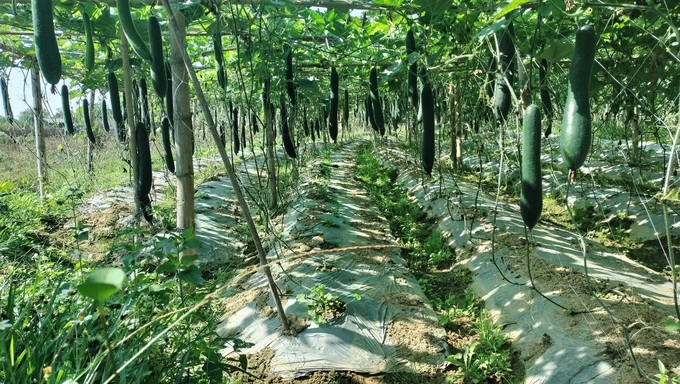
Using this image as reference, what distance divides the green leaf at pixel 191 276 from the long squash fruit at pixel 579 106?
1832 millimetres

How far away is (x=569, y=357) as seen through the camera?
9.78 ft

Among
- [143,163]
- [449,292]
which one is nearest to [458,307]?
[449,292]

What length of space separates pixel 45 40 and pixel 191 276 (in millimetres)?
1257

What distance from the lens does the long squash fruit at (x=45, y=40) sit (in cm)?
176

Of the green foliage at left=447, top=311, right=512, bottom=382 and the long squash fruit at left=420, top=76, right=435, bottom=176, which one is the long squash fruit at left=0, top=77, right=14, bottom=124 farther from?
the green foliage at left=447, top=311, right=512, bottom=382

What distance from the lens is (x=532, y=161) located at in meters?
2.04

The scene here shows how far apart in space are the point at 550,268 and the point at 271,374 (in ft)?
9.23

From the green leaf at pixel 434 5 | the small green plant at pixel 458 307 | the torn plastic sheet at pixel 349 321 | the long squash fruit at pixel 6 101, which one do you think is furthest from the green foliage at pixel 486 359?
the long squash fruit at pixel 6 101

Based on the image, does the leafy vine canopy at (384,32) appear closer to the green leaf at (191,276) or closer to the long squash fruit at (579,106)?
the long squash fruit at (579,106)

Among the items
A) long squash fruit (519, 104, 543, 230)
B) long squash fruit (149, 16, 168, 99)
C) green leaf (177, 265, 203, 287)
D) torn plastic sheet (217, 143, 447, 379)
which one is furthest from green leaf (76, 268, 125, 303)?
torn plastic sheet (217, 143, 447, 379)

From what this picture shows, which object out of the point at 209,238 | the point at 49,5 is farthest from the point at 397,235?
the point at 49,5

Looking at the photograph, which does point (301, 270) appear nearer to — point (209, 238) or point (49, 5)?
point (209, 238)

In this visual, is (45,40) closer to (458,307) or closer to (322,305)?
(322,305)

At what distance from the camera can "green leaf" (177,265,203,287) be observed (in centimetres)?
233
